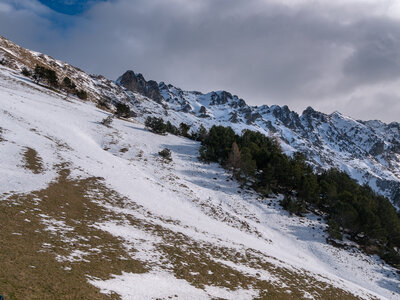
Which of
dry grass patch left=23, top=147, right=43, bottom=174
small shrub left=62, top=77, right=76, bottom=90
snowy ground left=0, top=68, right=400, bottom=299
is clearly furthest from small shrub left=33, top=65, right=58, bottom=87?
dry grass patch left=23, top=147, right=43, bottom=174

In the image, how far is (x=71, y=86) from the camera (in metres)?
93.1

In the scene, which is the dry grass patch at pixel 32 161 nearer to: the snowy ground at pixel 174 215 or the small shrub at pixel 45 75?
the snowy ground at pixel 174 215

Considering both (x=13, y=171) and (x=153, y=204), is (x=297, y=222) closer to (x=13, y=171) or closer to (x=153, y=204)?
(x=153, y=204)

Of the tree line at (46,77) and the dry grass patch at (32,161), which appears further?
the tree line at (46,77)

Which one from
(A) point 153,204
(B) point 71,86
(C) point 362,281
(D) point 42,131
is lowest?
(C) point 362,281

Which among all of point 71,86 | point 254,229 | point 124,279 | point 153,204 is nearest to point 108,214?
point 153,204

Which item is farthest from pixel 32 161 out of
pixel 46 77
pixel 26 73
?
pixel 26 73

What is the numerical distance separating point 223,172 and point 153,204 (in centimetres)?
3153

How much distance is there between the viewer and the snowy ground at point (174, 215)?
1469cm

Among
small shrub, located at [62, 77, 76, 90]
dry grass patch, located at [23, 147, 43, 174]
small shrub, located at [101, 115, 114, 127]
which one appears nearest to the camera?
dry grass patch, located at [23, 147, 43, 174]

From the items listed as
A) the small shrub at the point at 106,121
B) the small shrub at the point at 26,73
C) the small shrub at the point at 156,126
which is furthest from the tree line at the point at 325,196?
the small shrub at the point at 26,73

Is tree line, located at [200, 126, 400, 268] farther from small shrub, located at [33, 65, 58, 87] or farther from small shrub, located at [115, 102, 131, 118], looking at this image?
small shrub, located at [33, 65, 58, 87]

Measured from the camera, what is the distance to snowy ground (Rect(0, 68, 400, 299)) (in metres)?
14.7

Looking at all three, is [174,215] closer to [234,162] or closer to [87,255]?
[87,255]
